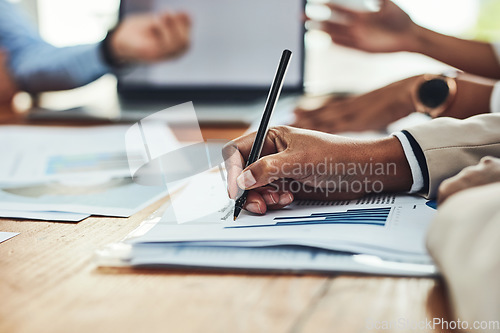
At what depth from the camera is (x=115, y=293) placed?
0.33 metres

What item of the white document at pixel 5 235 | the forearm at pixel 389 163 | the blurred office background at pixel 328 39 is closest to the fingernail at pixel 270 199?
the forearm at pixel 389 163

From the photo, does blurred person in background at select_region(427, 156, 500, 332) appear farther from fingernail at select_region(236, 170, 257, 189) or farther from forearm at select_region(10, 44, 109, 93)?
forearm at select_region(10, 44, 109, 93)

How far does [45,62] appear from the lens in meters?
1.42

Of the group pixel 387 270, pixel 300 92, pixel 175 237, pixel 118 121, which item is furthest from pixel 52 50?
pixel 387 270

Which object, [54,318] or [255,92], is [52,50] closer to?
[255,92]

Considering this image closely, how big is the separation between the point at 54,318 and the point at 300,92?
1047 mm

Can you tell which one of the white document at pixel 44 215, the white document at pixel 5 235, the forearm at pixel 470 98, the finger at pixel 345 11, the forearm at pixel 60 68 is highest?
the finger at pixel 345 11

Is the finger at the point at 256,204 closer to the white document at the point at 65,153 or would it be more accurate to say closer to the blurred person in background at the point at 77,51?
the white document at the point at 65,153

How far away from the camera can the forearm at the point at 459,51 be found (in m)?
0.90

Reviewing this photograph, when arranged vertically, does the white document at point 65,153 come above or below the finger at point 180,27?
below

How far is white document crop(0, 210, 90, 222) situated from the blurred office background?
91cm

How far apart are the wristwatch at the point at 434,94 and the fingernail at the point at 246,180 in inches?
17.9

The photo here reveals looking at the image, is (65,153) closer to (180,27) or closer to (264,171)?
(264,171)

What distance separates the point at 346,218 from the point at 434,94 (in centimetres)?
48
